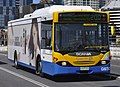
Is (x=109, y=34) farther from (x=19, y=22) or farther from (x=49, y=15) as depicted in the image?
(x=19, y=22)

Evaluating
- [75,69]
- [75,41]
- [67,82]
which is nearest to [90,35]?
[75,41]

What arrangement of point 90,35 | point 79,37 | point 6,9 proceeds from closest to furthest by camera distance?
point 79,37, point 90,35, point 6,9

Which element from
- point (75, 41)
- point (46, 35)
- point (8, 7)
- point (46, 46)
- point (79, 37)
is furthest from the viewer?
point (8, 7)

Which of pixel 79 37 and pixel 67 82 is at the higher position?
pixel 79 37

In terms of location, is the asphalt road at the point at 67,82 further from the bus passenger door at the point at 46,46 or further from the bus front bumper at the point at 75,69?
the bus passenger door at the point at 46,46

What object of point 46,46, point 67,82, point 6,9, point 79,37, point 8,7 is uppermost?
point 8,7

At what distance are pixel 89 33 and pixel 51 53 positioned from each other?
165 centimetres

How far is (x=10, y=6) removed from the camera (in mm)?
111562

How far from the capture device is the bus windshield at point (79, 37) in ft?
55.1

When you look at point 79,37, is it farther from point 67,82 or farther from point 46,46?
point 67,82

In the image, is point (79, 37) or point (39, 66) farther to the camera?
point (39, 66)

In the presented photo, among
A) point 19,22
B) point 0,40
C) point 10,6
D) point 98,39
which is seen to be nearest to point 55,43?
point 98,39

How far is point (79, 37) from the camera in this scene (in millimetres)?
16984

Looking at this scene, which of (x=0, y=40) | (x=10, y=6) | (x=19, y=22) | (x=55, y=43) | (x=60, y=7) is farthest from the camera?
(x=10, y=6)
